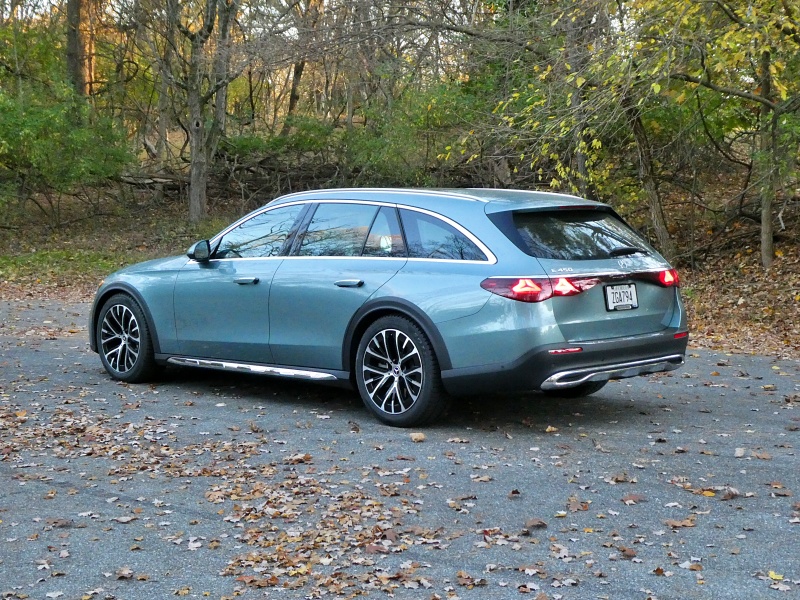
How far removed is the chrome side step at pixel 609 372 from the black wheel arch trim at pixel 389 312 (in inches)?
A: 28.8

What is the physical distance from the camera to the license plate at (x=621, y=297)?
700 cm

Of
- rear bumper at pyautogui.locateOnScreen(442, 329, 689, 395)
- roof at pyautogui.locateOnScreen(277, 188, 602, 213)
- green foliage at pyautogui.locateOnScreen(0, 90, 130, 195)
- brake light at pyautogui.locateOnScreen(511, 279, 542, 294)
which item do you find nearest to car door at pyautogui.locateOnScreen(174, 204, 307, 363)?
roof at pyautogui.locateOnScreen(277, 188, 602, 213)

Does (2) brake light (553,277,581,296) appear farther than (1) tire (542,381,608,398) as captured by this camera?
No

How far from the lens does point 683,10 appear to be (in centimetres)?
1117

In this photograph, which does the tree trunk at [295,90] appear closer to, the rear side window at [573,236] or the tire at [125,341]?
the tire at [125,341]

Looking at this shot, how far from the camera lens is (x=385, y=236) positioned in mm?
7684

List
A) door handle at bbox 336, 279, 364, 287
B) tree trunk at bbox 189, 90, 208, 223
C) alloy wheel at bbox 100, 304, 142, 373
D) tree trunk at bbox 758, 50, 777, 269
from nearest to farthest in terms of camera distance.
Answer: door handle at bbox 336, 279, 364, 287
alloy wheel at bbox 100, 304, 142, 373
tree trunk at bbox 758, 50, 777, 269
tree trunk at bbox 189, 90, 208, 223

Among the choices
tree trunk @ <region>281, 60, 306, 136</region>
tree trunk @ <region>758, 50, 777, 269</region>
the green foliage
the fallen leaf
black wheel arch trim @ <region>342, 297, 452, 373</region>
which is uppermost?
tree trunk @ <region>281, 60, 306, 136</region>

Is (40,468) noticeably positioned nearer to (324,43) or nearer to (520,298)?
(520,298)

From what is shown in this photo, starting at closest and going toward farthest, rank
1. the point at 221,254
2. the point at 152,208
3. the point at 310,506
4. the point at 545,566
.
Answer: the point at 545,566 < the point at 310,506 < the point at 221,254 < the point at 152,208

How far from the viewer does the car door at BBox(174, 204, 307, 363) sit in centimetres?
830

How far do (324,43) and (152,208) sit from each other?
11.7 metres

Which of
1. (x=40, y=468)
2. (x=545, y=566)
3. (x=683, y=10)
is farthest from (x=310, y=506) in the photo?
(x=683, y=10)

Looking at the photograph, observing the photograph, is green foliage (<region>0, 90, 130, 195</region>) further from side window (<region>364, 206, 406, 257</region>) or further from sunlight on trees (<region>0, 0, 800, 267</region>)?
side window (<region>364, 206, 406, 257</region>)
